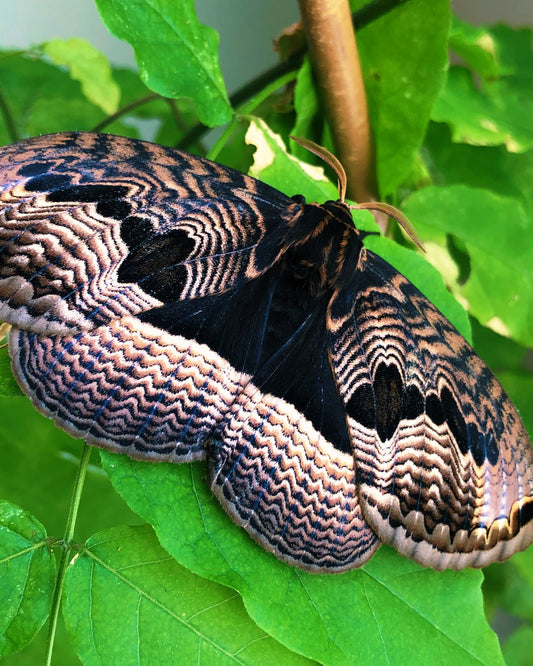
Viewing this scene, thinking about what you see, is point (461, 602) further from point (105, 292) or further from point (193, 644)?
point (105, 292)

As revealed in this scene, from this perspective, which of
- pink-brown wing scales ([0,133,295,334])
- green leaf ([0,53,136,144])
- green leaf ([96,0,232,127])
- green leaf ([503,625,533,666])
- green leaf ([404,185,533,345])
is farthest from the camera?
green leaf ([503,625,533,666])

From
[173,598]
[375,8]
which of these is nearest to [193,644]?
[173,598]

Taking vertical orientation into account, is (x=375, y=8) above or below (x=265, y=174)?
above

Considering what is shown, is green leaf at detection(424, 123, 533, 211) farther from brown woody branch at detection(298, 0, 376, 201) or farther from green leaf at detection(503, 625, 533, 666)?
green leaf at detection(503, 625, 533, 666)

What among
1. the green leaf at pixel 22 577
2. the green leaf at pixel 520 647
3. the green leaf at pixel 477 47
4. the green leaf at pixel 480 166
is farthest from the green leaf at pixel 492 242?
the green leaf at pixel 520 647

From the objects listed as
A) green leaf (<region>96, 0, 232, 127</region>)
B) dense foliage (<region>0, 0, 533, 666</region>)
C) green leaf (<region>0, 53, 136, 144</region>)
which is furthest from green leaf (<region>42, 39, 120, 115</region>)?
green leaf (<region>96, 0, 232, 127</region>)

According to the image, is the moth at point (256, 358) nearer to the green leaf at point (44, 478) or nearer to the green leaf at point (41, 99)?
the green leaf at point (44, 478)

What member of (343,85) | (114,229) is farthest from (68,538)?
(343,85)
